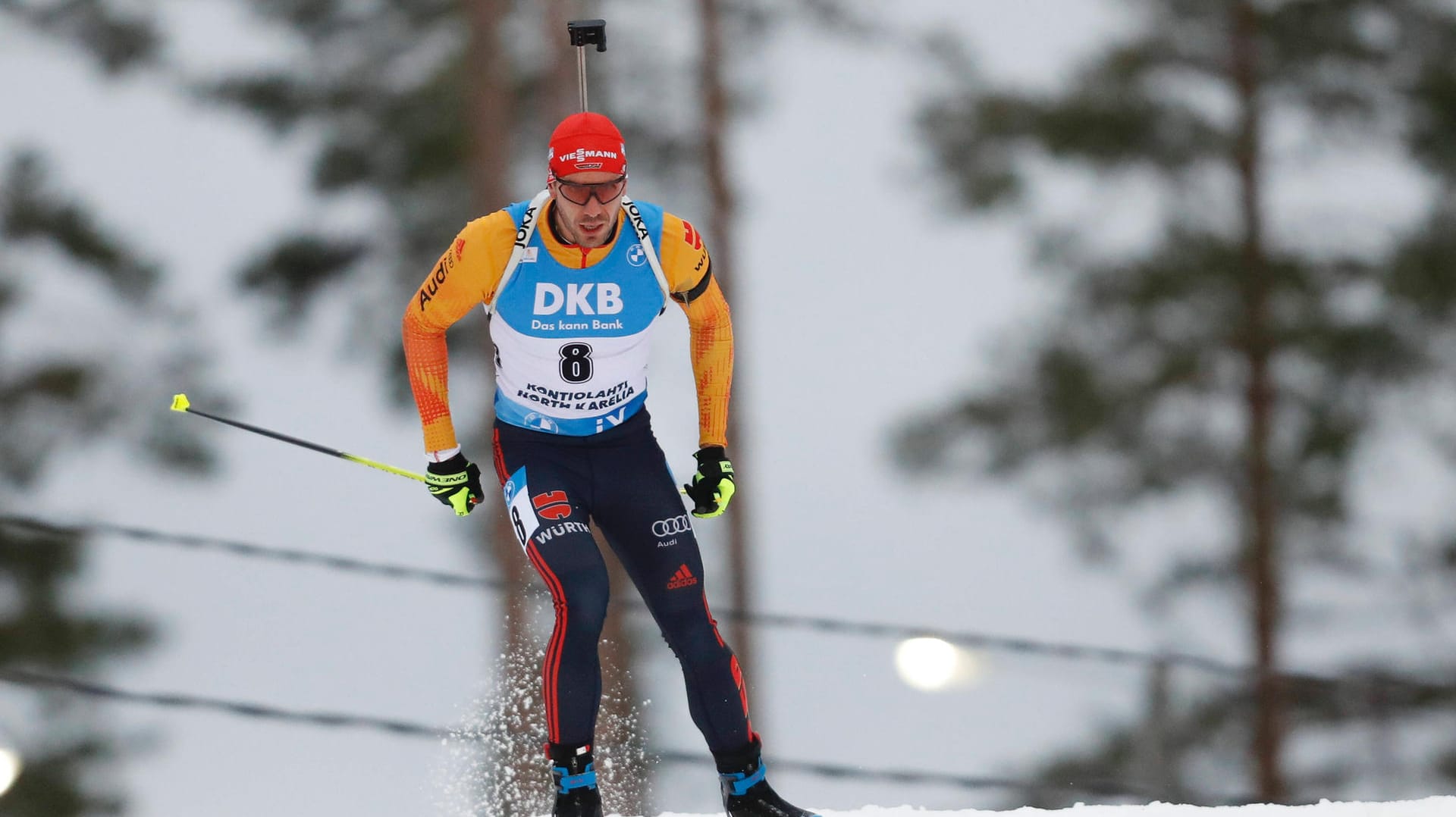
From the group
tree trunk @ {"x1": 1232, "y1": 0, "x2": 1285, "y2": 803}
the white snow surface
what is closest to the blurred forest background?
tree trunk @ {"x1": 1232, "y1": 0, "x2": 1285, "y2": 803}

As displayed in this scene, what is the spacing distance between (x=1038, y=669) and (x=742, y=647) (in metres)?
6.53

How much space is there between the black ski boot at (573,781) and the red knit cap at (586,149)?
1831mm

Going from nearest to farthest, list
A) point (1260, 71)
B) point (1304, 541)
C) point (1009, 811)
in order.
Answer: point (1009, 811)
point (1260, 71)
point (1304, 541)

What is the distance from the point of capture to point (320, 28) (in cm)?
1441

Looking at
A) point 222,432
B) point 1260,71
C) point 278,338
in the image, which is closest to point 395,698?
point 222,432

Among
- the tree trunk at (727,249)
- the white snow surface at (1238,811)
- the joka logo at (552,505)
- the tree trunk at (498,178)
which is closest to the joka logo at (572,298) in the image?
the joka logo at (552,505)

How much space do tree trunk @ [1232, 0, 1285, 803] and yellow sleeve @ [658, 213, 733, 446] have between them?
34.6ft

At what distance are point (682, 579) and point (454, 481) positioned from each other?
867 millimetres

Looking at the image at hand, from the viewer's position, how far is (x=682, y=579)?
4.58 meters

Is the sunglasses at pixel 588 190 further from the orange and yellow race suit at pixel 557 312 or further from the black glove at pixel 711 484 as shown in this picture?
the black glove at pixel 711 484

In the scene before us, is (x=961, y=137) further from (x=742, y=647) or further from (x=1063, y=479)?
(x=742, y=647)

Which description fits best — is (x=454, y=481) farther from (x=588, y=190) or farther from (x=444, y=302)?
(x=588, y=190)

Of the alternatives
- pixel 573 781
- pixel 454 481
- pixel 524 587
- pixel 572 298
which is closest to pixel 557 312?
pixel 572 298

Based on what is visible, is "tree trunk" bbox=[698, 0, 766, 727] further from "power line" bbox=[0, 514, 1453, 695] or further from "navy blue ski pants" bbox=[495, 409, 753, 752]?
"navy blue ski pants" bbox=[495, 409, 753, 752]
